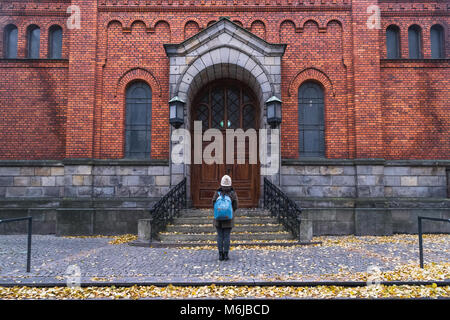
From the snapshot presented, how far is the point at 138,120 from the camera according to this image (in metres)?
11.3

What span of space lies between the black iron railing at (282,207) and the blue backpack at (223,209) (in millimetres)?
2474

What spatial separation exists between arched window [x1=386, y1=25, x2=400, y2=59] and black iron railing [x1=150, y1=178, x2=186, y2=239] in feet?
28.8

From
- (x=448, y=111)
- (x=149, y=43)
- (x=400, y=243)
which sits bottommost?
(x=400, y=243)

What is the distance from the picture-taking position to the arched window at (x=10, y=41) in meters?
12.1

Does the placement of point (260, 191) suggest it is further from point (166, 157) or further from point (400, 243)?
point (400, 243)

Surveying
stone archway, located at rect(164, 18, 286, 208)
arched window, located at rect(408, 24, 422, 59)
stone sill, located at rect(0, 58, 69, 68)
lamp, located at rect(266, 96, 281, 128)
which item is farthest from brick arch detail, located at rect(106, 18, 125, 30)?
arched window, located at rect(408, 24, 422, 59)

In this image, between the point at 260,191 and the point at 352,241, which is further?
the point at 260,191

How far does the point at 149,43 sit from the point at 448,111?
10675mm

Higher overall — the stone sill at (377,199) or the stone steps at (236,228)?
the stone sill at (377,199)

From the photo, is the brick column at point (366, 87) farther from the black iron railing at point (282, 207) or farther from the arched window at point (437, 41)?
the black iron railing at point (282, 207)

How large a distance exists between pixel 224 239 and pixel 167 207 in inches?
119

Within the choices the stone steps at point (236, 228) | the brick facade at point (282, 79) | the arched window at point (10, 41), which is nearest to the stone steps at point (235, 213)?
the stone steps at point (236, 228)

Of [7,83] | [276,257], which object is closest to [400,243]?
[276,257]

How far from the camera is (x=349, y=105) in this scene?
11.1 metres
